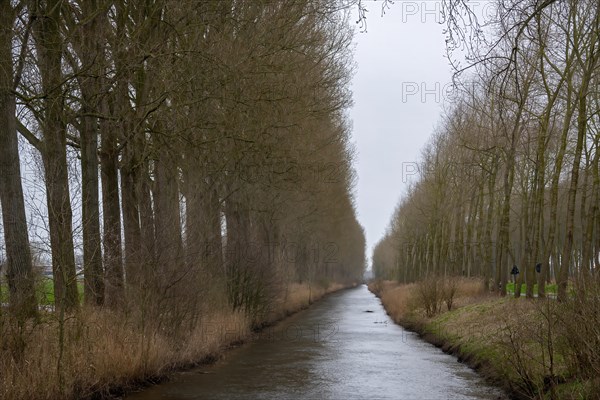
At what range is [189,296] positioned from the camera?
16.0m

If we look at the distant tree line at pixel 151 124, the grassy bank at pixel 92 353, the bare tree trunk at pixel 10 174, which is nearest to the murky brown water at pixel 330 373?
the grassy bank at pixel 92 353

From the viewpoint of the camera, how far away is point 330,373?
15.4 m

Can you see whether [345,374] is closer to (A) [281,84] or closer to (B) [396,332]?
(A) [281,84]

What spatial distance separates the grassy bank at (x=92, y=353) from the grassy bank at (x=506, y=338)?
267 inches

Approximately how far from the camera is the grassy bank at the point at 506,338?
33.7 ft

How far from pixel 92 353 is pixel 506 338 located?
834 cm

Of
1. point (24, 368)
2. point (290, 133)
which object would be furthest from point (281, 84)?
point (24, 368)

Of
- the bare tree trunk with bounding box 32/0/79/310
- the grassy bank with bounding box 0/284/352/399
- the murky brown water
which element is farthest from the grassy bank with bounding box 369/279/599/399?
the bare tree trunk with bounding box 32/0/79/310

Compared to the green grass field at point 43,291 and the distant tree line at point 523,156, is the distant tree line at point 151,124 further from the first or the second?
the distant tree line at point 523,156

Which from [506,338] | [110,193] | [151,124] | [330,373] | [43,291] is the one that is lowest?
[330,373]

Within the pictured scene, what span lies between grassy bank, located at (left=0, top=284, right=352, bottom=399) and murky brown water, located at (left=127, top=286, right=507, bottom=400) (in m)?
0.43

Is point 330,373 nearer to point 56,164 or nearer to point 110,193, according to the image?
point 110,193

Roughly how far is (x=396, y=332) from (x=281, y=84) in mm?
11763

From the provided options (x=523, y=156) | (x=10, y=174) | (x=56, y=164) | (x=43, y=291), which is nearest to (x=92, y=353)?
(x=43, y=291)
